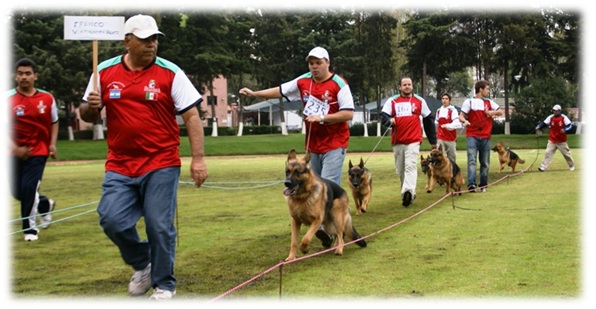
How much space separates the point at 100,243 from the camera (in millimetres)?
9391

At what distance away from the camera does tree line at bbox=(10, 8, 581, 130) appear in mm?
46562

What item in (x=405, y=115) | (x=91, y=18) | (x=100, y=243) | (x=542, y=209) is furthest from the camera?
(x=405, y=115)

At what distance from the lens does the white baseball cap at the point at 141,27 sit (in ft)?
19.3

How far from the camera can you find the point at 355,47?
59938mm

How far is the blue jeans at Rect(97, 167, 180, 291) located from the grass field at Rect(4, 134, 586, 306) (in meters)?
0.36

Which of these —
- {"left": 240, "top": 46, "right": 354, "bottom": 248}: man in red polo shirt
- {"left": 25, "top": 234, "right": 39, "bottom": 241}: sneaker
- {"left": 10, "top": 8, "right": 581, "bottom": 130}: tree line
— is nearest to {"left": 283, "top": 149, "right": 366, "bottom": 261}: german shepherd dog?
{"left": 240, "top": 46, "right": 354, "bottom": 248}: man in red polo shirt

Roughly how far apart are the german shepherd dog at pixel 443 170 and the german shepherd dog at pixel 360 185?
3187 mm

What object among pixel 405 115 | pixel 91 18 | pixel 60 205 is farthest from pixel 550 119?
pixel 91 18

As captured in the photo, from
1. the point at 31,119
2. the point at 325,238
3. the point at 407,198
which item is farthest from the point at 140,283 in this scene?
the point at 407,198

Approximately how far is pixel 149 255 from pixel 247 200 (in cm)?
856

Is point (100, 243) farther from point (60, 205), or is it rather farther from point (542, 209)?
point (542, 209)

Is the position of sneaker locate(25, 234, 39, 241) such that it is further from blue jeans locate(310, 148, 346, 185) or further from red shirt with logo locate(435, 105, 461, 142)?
red shirt with logo locate(435, 105, 461, 142)

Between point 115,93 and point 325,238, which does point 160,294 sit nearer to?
point 115,93

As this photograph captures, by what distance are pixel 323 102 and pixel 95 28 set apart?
114 inches
